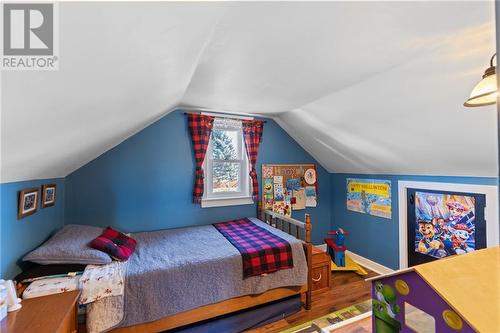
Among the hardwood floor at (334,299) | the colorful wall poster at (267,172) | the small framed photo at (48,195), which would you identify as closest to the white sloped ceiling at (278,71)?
the small framed photo at (48,195)

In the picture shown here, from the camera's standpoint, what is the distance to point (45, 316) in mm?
1130

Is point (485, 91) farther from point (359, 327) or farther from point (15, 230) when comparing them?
point (15, 230)

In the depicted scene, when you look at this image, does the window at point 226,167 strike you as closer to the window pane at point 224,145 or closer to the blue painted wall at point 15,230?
the window pane at point 224,145

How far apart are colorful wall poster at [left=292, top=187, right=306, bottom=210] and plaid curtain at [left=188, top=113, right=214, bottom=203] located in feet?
4.92

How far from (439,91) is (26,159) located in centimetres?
277

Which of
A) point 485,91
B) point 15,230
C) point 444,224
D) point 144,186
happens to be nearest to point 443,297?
point 485,91

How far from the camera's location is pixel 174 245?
2.20 m

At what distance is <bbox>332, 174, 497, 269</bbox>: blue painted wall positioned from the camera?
2.74 m

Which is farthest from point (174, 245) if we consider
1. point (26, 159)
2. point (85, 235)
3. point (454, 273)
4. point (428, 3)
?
point (428, 3)

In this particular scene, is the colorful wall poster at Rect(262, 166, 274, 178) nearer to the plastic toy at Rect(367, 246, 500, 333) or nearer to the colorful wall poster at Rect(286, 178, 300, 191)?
the colorful wall poster at Rect(286, 178, 300, 191)

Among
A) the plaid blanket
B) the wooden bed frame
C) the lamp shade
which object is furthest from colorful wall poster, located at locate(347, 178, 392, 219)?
the lamp shade

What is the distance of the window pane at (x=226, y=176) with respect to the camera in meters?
3.12

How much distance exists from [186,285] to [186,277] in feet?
0.20

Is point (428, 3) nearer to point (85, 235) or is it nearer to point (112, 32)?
point (112, 32)
